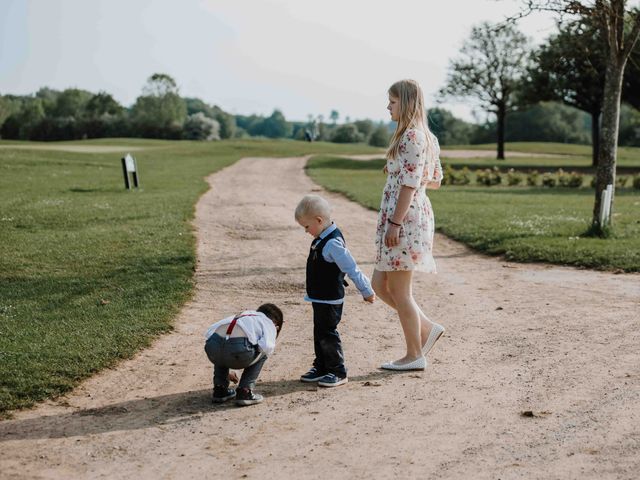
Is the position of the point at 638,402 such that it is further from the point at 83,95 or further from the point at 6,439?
the point at 83,95

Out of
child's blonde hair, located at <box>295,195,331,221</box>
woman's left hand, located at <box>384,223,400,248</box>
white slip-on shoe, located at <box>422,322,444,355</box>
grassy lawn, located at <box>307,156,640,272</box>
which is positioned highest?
child's blonde hair, located at <box>295,195,331,221</box>

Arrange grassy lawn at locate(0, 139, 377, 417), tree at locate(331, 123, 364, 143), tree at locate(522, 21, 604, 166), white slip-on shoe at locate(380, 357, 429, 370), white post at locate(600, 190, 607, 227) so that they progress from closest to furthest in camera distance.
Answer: white slip-on shoe at locate(380, 357, 429, 370) < grassy lawn at locate(0, 139, 377, 417) < white post at locate(600, 190, 607, 227) < tree at locate(522, 21, 604, 166) < tree at locate(331, 123, 364, 143)

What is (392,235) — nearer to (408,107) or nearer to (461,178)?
(408,107)

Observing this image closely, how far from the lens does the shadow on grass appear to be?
4988mm

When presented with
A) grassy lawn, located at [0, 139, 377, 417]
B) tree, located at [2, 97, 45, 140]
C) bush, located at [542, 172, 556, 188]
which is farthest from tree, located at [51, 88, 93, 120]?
grassy lawn, located at [0, 139, 377, 417]

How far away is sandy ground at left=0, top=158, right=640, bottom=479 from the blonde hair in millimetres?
1948

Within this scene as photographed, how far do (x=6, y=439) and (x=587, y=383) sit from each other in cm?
412

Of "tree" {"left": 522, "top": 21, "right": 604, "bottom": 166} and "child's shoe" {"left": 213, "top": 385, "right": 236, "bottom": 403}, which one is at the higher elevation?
"tree" {"left": 522, "top": 21, "right": 604, "bottom": 166}

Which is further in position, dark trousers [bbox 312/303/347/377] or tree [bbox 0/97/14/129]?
tree [bbox 0/97/14/129]

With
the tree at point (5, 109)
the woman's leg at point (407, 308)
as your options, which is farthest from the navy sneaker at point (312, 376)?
the tree at point (5, 109)

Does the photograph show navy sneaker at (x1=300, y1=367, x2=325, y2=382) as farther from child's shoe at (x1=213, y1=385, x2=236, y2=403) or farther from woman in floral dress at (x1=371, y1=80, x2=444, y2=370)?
child's shoe at (x1=213, y1=385, x2=236, y2=403)

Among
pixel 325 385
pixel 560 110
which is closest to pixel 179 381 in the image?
pixel 325 385

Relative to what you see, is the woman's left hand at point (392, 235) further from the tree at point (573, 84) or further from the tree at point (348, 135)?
the tree at point (348, 135)

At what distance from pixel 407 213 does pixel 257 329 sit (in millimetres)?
1500
